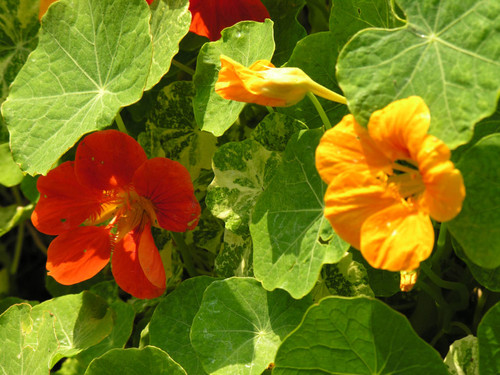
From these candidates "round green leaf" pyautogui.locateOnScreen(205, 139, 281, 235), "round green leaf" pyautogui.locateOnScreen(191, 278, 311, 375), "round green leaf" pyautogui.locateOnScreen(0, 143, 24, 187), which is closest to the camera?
"round green leaf" pyautogui.locateOnScreen(191, 278, 311, 375)

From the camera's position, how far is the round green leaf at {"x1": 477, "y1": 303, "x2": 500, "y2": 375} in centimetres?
82

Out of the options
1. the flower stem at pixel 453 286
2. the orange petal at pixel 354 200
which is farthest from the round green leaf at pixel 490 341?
the orange petal at pixel 354 200

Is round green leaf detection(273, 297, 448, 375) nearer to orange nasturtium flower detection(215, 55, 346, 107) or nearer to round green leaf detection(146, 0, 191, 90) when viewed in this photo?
orange nasturtium flower detection(215, 55, 346, 107)

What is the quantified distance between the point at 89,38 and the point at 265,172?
464mm

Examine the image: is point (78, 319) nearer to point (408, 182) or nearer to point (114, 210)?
point (114, 210)

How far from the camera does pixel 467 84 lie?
29.0 inches

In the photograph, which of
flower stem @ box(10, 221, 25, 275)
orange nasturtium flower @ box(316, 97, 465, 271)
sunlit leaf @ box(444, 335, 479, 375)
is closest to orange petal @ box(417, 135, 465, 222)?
orange nasturtium flower @ box(316, 97, 465, 271)

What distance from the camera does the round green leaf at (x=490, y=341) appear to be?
2.70 feet

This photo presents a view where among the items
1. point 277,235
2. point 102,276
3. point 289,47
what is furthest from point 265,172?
point 102,276

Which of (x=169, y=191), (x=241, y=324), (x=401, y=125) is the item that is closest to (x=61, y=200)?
(x=169, y=191)

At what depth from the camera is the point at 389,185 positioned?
0.79 m

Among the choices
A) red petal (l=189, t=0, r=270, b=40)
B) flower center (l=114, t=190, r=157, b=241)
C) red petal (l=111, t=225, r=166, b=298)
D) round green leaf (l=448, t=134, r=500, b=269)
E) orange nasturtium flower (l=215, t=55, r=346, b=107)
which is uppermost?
orange nasturtium flower (l=215, t=55, r=346, b=107)

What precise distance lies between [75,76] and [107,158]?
0.67ft

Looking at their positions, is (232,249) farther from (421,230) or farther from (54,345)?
(421,230)
